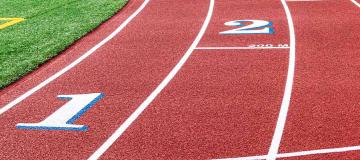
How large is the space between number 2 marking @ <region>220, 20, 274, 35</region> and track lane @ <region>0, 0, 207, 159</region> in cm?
70

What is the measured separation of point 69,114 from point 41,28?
4514 millimetres

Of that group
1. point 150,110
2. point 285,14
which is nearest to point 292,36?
point 285,14

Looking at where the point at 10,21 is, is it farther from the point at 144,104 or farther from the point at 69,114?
the point at 144,104

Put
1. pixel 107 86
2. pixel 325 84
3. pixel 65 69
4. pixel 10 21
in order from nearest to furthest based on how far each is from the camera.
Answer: pixel 325 84
pixel 107 86
pixel 65 69
pixel 10 21

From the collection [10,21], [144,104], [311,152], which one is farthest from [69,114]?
[10,21]

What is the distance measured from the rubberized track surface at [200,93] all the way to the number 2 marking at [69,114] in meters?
0.10

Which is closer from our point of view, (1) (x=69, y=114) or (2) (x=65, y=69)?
(1) (x=69, y=114)

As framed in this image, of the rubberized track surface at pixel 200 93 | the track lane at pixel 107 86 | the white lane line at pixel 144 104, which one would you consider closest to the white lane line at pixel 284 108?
the rubberized track surface at pixel 200 93

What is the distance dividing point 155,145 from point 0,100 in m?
2.59

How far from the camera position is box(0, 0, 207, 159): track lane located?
5332 millimetres

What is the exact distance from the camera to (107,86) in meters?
6.95

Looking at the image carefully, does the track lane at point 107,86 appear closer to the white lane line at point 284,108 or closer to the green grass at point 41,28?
the green grass at point 41,28

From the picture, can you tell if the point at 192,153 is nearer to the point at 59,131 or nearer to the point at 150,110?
the point at 150,110

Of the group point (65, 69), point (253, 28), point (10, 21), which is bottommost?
point (253, 28)
